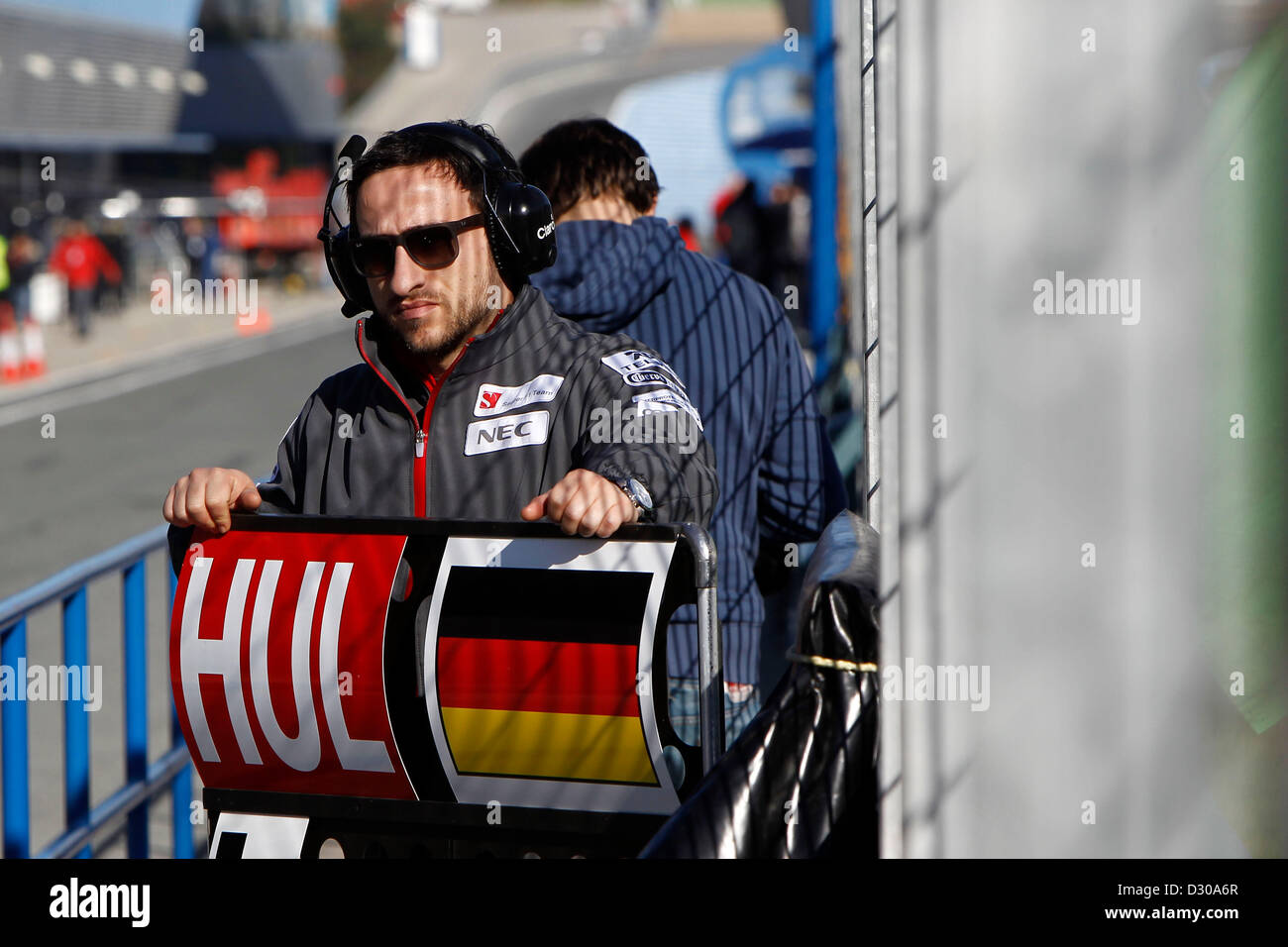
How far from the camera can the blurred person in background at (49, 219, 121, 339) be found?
23078 millimetres

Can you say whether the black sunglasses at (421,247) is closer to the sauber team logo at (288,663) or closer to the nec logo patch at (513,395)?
the nec logo patch at (513,395)

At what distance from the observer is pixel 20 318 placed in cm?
2272

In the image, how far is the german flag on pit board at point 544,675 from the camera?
2.06m

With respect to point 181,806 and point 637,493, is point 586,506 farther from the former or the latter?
point 181,806

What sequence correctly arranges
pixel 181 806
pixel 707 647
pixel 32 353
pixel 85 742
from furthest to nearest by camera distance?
pixel 32 353
pixel 181 806
pixel 85 742
pixel 707 647

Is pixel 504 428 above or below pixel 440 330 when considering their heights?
below

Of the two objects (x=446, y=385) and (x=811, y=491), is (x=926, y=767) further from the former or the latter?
(x=811, y=491)

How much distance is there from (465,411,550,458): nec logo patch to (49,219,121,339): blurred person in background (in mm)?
22625

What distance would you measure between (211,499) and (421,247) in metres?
0.56

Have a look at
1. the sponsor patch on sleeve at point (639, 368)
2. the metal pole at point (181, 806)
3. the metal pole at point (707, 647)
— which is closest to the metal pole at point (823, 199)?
the metal pole at point (181, 806)

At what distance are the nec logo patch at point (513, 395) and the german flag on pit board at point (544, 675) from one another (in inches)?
13.2

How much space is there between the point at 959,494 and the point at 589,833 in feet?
3.27

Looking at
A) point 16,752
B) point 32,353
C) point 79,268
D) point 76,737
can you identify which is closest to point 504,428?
point 16,752
